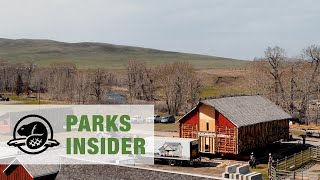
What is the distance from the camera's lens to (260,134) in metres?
46.6

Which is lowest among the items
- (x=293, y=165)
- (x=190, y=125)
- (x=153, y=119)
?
(x=293, y=165)

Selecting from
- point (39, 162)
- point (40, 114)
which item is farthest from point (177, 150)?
point (40, 114)

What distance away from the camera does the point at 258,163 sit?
42.6 m

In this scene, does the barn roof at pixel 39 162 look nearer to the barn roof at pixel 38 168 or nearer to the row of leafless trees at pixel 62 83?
the barn roof at pixel 38 168

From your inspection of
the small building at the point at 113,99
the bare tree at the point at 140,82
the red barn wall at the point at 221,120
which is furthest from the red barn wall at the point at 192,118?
the bare tree at the point at 140,82

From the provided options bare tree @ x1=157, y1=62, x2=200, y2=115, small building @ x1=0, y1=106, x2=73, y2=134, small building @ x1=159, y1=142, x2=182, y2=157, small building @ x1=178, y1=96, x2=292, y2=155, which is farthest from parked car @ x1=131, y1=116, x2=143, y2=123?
small building @ x1=159, y1=142, x2=182, y2=157

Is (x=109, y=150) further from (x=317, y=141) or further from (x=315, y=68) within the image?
(x=315, y=68)

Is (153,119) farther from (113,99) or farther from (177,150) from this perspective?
(177,150)

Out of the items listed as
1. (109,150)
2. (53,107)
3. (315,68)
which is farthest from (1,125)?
(315,68)

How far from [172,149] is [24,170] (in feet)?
47.5

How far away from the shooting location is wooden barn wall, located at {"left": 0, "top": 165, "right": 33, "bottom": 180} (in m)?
31.5

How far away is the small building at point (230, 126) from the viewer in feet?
145

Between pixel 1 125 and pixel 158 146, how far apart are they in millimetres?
26596

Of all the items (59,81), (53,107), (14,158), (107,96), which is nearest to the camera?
(14,158)
